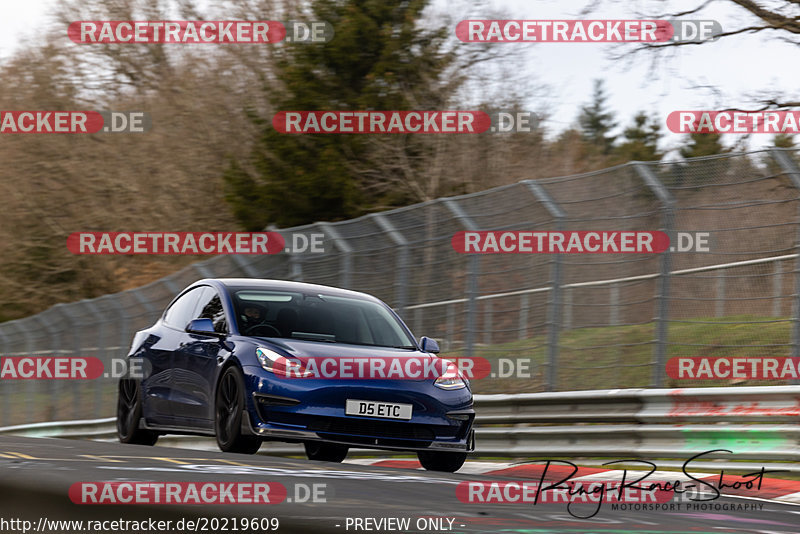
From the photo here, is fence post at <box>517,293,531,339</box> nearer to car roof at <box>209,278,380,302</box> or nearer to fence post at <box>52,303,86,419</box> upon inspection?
car roof at <box>209,278,380,302</box>

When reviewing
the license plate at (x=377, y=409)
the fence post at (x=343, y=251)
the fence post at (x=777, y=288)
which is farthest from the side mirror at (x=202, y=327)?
the fence post at (x=343, y=251)

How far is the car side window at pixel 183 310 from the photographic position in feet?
35.4

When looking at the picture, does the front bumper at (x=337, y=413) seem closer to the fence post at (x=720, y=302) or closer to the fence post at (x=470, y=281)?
the fence post at (x=720, y=302)

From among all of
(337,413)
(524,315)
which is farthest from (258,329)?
(524,315)

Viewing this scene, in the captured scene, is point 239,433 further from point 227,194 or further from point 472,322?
point 227,194

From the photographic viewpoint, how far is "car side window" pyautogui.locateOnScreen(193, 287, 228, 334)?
992cm

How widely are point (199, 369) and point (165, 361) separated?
0.90m

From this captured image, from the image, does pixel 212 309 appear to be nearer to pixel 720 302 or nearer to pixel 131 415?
pixel 131 415

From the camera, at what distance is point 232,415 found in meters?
9.12

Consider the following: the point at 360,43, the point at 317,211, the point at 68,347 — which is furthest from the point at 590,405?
the point at 360,43

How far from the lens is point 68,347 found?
21.6 metres

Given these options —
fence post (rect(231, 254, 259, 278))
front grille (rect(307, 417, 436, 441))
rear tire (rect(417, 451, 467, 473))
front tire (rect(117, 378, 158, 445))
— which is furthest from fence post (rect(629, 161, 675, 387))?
fence post (rect(231, 254, 259, 278))

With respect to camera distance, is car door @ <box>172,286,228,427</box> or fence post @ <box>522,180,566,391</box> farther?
fence post @ <box>522,180,566,391</box>

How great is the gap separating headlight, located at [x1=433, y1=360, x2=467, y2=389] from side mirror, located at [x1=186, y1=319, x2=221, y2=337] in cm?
175
